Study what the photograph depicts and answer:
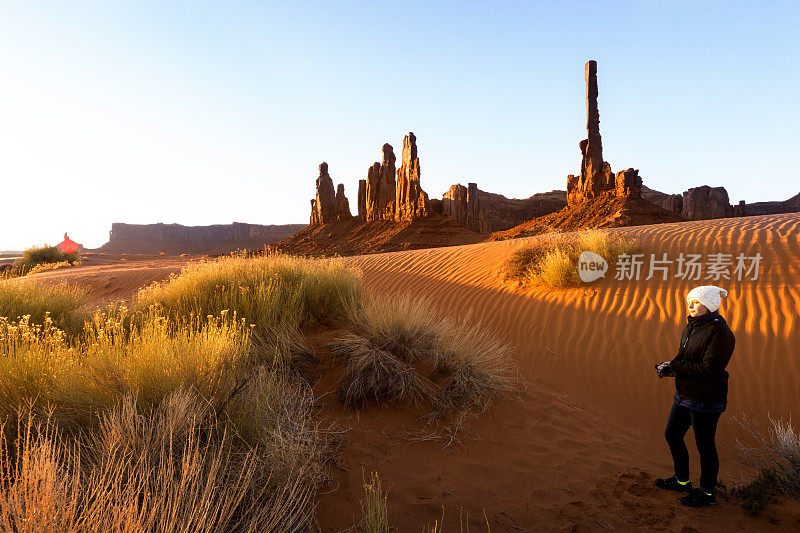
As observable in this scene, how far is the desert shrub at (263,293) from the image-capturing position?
5.66 metres

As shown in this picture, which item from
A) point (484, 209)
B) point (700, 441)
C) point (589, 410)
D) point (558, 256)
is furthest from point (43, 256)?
point (484, 209)

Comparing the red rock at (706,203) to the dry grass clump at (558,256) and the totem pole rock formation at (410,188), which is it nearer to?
the totem pole rock formation at (410,188)

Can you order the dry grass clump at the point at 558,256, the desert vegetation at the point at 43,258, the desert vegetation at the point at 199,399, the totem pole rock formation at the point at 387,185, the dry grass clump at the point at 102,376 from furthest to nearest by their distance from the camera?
the totem pole rock formation at the point at 387,185 → the desert vegetation at the point at 43,258 → the dry grass clump at the point at 558,256 → the dry grass clump at the point at 102,376 → the desert vegetation at the point at 199,399

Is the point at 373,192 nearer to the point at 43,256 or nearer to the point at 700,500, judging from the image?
the point at 43,256

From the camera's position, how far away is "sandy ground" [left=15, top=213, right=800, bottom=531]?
10.7ft

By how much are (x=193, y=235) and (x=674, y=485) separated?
105 m

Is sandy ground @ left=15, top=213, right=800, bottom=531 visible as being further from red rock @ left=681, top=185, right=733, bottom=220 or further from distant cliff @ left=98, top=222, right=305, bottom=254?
distant cliff @ left=98, top=222, right=305, bottom=254

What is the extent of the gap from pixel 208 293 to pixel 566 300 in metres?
6.63

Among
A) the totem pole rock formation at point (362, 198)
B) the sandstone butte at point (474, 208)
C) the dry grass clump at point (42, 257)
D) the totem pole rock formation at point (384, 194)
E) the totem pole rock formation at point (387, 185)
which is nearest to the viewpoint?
the dry grass clump at point (42, 257)

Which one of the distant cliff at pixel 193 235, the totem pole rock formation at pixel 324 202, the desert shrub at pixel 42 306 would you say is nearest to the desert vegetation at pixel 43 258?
the desert shrub at pixel 42 306

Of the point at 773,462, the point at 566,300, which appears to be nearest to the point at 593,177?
the point at 566,300

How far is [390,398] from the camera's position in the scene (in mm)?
4562

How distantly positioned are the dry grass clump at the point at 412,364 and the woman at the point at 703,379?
187 cm

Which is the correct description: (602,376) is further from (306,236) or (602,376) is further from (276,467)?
(306,236)
